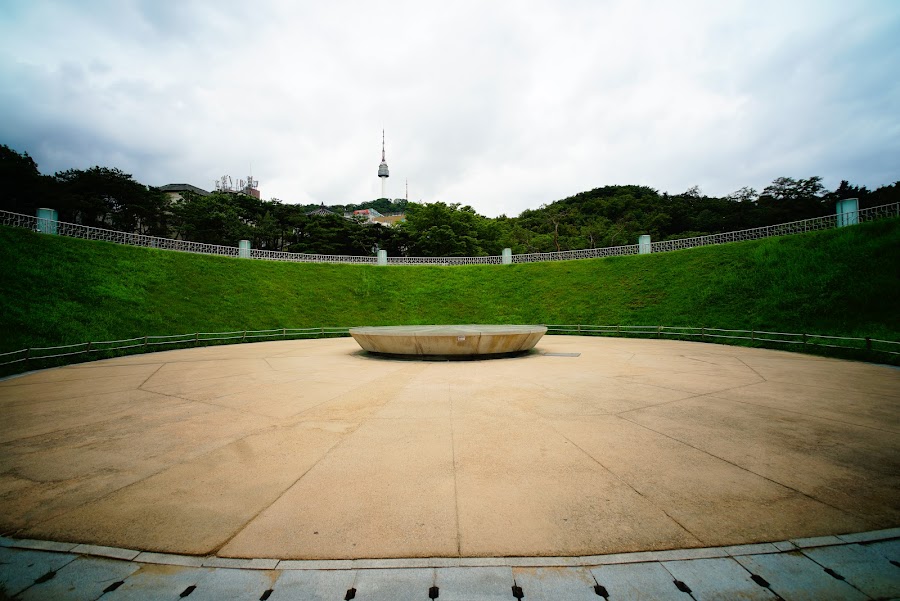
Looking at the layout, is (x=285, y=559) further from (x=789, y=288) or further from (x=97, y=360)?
(x=789, y=288)

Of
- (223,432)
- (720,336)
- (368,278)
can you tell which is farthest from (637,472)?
(368,278)

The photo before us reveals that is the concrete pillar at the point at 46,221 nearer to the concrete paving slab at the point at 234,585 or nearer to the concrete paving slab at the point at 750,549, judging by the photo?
the concrete paving slab at the point at 234,585

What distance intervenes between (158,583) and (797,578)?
4461mm

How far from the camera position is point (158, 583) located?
2459 mm

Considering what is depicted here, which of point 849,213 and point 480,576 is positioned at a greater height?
point 849,213

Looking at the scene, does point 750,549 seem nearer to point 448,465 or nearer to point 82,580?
point 448,465

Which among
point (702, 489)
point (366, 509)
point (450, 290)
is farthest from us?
point (450, 290)

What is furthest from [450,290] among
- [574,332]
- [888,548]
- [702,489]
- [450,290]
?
[888,548]

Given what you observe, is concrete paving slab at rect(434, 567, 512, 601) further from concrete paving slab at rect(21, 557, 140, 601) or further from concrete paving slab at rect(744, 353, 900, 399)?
concrete paving slab at rect(744, 353, 900, 399)

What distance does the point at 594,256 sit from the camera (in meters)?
29.7

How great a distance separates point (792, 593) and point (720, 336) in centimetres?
1667

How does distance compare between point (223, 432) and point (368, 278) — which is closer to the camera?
point (223, 432)

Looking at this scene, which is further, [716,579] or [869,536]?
[869,536]

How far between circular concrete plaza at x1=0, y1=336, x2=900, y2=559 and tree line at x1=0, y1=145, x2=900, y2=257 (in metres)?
35.1
